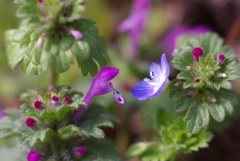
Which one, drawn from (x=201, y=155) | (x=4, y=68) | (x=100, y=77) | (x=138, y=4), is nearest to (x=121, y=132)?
(x=201, y=155)

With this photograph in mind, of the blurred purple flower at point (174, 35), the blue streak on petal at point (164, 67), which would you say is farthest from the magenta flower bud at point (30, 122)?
the blurred purple flower at point (174, 35)

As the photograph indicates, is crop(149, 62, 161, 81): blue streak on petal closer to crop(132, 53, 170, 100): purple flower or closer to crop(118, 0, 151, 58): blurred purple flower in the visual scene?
crop(132, 53, 170, 100): purple flower

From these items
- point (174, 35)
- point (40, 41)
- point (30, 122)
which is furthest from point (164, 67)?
point (174, 35)

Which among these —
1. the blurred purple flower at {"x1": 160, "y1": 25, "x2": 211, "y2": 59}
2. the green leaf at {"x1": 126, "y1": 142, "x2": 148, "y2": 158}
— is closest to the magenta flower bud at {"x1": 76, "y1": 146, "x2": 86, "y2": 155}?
the green leaf at {"x1": 126, "y1": 142, "x2": 148, "y2": 158}

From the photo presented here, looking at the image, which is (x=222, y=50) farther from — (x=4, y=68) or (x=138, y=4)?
(x=4, y=68)

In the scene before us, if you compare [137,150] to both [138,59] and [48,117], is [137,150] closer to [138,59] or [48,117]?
[48,117]

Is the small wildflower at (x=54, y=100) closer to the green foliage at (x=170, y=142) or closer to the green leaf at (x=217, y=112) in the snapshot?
the green foliage at (x=170, y=142)
